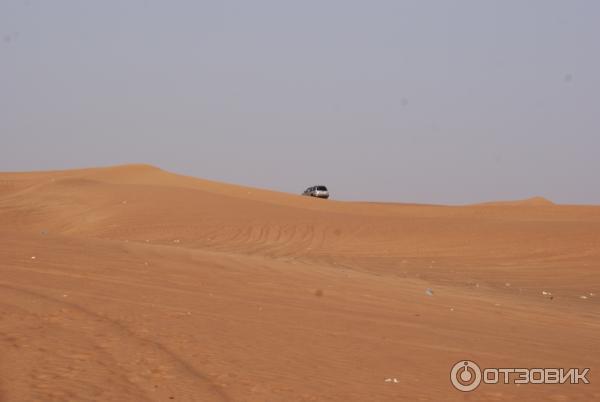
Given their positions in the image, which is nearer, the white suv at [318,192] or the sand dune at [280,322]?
the sand dune at [280,322]

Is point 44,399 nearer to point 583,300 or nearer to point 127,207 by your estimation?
point 583,300

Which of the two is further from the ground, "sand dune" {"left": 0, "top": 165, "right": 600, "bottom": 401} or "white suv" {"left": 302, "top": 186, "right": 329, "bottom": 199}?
"white suv" {"left": 302, "top": 186, "right": 329, "bottom": 199}

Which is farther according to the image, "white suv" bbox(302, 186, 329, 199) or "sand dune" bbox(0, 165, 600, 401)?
"white suv" bbox(302, 186, 329, 199)

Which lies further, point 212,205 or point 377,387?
point 212,205

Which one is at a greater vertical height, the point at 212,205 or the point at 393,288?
the point at 212,205

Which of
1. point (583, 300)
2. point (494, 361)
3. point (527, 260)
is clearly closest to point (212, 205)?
point (527, 260)

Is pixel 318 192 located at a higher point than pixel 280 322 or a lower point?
higher

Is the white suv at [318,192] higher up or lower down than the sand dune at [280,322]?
higher up

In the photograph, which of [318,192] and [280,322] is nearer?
[280,322]

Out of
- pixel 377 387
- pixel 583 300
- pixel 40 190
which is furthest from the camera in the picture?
pixel 40 190

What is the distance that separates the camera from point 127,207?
33.6 meters

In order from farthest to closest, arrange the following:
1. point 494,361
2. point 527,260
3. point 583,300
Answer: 1. point 527,260
2. point 583,300
3. point 494,361

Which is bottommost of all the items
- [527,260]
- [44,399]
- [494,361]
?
[44,399]

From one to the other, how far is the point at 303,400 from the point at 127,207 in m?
28.8
